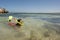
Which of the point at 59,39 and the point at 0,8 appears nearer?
the point at 59,39

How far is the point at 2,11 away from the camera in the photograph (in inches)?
3693

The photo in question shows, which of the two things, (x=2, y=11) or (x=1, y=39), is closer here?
(x=1, y=39)

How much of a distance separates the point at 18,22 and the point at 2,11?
2985 inches

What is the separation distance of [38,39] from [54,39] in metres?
1.10

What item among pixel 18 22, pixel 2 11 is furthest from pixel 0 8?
pixel 18 22

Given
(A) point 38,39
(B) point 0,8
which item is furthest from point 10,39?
(B) point 0,8

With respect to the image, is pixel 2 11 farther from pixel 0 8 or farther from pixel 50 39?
pixel 50 39

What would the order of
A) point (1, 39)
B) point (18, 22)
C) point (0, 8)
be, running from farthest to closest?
point (0, 8)
point (18, 22)
point (1, 39)

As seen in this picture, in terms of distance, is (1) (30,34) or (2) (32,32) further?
(2) (32,32)

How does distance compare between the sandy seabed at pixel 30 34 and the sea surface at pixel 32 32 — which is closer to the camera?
the sandy seabed at pixel 30 34

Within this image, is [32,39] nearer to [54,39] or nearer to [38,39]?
→ [38,39]

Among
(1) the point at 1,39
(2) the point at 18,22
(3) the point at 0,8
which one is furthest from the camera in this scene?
(3) the point at 0,8

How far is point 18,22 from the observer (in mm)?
19766

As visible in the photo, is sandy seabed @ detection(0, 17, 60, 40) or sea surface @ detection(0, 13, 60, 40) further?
sea surface @ detection(0, 13, 60, 40)
